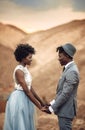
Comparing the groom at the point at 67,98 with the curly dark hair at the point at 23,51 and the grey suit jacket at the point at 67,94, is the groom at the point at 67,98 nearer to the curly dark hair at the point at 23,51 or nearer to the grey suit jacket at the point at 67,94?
the grey suit jacket at the point at 67,94

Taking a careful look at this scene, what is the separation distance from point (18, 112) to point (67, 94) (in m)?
0.54

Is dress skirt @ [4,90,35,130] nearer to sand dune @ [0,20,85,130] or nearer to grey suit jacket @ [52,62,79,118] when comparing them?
grey suit jacket @ [52,62,79,118]

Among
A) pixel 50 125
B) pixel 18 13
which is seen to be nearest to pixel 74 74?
pixel 50 125

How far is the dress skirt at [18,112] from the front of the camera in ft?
12.6

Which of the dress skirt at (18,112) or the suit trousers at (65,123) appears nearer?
the suit trousers at (65,123)

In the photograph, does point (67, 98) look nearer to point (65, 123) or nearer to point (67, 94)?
point (67, 94)

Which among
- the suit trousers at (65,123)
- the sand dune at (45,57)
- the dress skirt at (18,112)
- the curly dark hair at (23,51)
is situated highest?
the sand dune at (45,57)

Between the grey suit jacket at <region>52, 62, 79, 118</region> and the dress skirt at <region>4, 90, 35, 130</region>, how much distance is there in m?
0.30

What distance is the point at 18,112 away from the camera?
3850 mm

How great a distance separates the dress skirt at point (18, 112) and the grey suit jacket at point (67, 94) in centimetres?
30

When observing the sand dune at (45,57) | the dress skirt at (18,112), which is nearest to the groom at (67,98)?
the dress skirt at (18,112)

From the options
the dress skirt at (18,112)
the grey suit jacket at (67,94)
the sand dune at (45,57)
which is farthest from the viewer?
the sand dune at (45,57)

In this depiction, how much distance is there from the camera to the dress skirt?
3848 mm

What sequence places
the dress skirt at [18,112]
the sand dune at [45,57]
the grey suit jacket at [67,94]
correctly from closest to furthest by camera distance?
the grey suit jacket at [67,94]
the dress skirt at [18,112]
the sand dune at [45,57]
